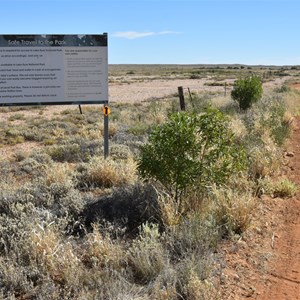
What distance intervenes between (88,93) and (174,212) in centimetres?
419

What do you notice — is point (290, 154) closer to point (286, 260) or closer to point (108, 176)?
point (108, 176)

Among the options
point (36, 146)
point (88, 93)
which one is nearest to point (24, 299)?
point (88, 93)

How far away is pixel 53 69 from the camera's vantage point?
29.3 feet

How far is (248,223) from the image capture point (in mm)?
5816

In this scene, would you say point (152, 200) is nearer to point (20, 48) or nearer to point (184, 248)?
point (184, 248)

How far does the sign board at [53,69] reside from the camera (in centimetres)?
876

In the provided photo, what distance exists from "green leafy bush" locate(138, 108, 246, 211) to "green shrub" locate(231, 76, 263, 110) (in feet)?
47.4

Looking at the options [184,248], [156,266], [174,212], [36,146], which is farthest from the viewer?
[36,146]

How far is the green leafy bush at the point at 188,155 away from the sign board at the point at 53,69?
3143 mm

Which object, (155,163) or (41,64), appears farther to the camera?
(41,64)

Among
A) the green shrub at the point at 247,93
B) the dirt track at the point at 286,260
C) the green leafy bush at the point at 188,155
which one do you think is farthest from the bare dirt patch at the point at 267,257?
the green shrub at the point at 247,93

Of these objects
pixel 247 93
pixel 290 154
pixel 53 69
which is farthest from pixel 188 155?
pixel 247 93

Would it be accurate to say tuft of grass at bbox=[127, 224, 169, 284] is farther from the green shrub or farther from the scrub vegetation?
the green shrub

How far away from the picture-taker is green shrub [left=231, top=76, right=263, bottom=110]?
20.4m
